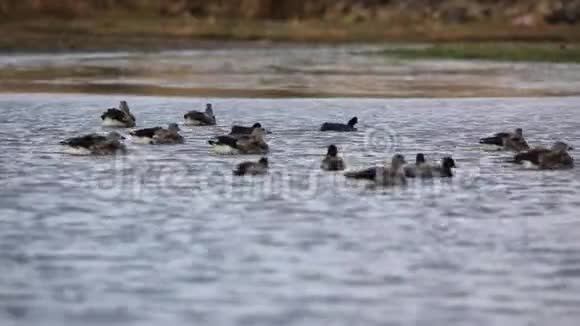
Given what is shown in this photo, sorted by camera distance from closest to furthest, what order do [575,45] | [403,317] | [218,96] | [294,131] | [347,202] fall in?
[403,317]
[347,202]
[294,131]
[218,96]
[575,45]

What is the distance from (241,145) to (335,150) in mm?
1647

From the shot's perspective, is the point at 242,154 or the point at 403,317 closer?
the point at 403,317

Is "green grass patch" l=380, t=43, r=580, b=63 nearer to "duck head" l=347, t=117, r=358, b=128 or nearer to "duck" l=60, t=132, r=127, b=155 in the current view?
"duck head" l=347, t=117, r=358, b=128

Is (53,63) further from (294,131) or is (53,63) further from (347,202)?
(347,202)

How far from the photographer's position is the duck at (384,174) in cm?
1551

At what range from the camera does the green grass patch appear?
139 ft

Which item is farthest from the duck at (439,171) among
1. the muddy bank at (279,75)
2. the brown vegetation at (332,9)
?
the brown vegetation at (332,9)

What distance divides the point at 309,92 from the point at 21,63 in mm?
10608

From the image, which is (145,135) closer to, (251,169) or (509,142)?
(251,169)

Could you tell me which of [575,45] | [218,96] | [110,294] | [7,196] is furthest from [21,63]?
[110,294]

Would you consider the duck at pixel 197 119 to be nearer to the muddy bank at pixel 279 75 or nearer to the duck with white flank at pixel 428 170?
the duck with white flank at pixel 428 170

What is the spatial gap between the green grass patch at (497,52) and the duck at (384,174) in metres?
→ 26.2

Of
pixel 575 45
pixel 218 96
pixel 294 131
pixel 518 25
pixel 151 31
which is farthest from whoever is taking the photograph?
pixel 518 25

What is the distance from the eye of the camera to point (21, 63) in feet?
126
